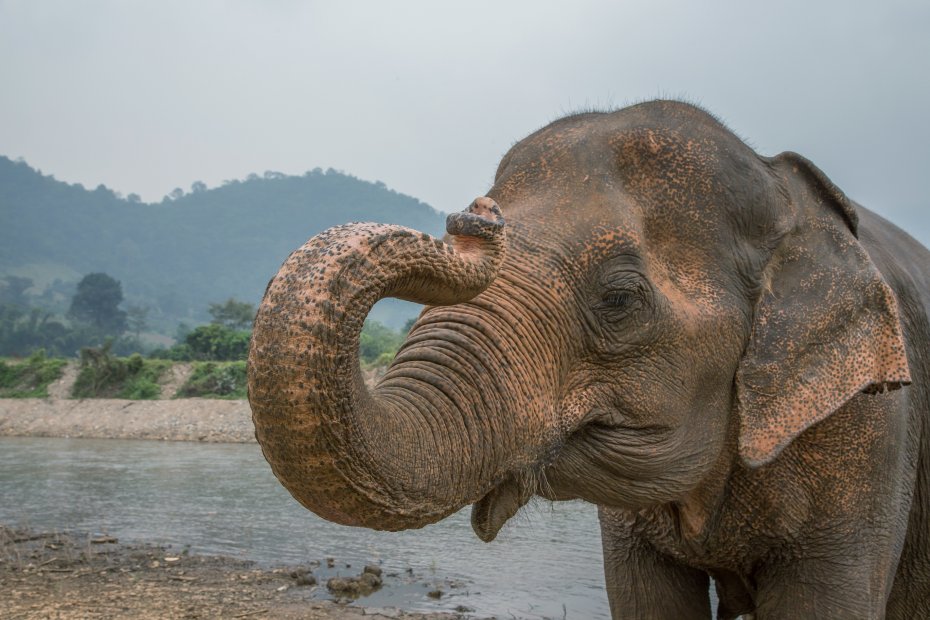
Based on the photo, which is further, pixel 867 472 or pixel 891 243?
pixel 891 243

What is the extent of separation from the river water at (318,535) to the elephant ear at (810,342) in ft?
13.3

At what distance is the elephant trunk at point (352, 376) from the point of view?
1.92m

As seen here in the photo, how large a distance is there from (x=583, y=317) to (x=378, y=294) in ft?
2.76

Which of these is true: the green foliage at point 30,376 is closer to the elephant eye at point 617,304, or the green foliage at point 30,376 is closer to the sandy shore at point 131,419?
the sandy shore at point 131,419

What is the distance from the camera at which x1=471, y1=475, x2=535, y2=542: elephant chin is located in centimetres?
256

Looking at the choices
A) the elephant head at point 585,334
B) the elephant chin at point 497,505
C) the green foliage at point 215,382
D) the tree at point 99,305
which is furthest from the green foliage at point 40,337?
the elephant chin at point 497,505

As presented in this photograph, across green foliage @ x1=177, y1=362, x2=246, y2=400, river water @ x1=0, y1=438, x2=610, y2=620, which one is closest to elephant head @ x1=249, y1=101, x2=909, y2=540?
river water @ x1=0, y1=438, x2=610, y2=620

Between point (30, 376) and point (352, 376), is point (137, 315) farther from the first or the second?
point (352, 376)

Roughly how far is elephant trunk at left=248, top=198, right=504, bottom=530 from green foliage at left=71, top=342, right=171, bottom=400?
33927 millimetres

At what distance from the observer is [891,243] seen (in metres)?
4.23

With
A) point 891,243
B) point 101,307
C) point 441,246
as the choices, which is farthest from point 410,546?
point 101,307

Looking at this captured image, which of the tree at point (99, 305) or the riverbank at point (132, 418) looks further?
the tree at point (99, 305)

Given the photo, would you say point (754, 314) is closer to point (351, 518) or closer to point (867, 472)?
point (867, 472)

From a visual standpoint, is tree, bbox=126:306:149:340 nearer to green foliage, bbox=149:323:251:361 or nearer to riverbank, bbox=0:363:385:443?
green foliage, bbox=149:323:251:361
